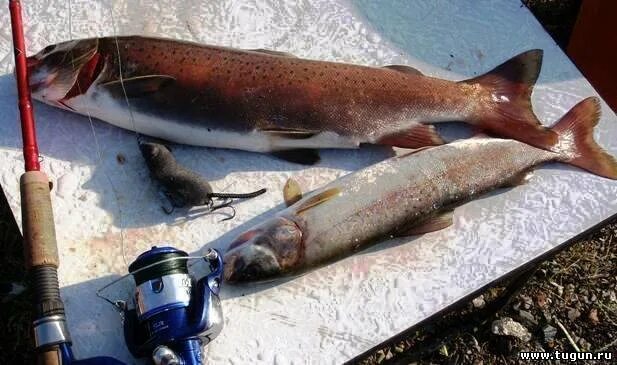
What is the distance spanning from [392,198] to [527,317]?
3.75 ft

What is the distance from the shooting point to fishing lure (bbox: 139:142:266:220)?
2059 millimetres

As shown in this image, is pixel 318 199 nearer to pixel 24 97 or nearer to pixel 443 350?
pixel 24 97

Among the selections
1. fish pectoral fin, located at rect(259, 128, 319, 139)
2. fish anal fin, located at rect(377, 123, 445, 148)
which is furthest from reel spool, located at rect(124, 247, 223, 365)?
fish anal fin, located at rect(377, 123, 445, 148)

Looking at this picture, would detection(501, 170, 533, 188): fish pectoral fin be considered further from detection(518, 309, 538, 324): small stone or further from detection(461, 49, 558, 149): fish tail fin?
detection(518, 309, 538, 324): small stone

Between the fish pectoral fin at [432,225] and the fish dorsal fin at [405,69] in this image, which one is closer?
the fish pectoral fin at [432,225]

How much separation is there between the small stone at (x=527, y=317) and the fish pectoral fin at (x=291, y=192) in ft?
4.16

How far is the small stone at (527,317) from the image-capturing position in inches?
112

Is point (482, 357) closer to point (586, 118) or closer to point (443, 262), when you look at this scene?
point (443, 262)

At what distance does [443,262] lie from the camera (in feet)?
6.89

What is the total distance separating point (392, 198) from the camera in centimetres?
208

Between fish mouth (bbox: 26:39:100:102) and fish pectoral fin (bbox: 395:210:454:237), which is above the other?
fish mouth (bbox: 26:39:100:102)

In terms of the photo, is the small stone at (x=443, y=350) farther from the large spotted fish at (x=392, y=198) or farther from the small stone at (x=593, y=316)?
the large spotted fish at (x=392, y=198)

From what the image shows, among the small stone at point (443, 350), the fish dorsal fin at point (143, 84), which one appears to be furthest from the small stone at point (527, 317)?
the fish dorsal fin at point (143, 84)

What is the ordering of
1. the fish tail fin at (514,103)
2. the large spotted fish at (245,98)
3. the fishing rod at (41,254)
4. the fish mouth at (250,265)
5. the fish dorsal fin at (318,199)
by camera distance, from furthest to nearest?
the fish tail fin at (514,103) < the large spotted fish at (245,98) < the fish dorsal fin at (318,199) < the fish mouth at (250,265) < the fishing rod at (41,254)
